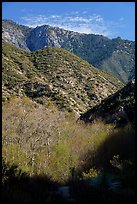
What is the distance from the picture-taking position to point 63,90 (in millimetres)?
49125

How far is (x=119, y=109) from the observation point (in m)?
22.8

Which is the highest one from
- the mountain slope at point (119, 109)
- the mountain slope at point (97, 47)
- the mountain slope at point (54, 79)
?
the mountain slope at point (97, 47)

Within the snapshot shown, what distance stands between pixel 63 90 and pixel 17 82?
6.14m

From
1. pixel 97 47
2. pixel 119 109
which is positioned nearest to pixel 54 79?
pixel 119 109

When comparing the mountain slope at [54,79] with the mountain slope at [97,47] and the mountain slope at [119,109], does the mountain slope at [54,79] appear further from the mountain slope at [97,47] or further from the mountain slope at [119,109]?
the mountain slope at [97,47]

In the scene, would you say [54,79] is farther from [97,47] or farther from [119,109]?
[97,47]

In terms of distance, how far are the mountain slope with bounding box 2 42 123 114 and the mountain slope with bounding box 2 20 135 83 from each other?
70.6m

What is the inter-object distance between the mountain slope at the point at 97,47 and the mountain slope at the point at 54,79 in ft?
231

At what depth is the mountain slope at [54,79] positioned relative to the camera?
44.5m

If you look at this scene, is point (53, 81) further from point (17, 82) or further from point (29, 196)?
point (29, 196)

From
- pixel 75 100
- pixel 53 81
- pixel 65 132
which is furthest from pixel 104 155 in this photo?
pixel 53 81

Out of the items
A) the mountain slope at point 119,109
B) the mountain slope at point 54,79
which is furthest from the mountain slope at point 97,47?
the mountain slope at point 119,109

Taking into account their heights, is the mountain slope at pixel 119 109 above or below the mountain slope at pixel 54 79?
below

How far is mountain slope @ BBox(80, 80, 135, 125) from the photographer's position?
21047mm
